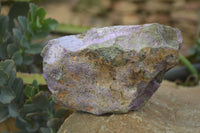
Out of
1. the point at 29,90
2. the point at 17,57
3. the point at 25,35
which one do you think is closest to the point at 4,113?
the point at 29,90

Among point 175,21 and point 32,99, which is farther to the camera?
point 175,21

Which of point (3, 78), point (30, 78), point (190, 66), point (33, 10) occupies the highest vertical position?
point (33, 10)

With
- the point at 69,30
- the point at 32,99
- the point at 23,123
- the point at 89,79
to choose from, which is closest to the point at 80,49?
the point at 89,79

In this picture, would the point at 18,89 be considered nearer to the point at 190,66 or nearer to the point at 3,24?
the point at 3,24

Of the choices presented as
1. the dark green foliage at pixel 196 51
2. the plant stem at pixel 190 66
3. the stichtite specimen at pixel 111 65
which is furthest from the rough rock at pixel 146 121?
the dark green foliage at pixel 196 51

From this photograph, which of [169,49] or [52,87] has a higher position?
[169,49]

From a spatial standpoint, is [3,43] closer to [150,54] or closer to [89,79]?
[89,79]

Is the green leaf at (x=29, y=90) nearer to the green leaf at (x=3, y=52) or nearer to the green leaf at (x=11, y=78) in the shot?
the green leaf at (x=11, y=78)
